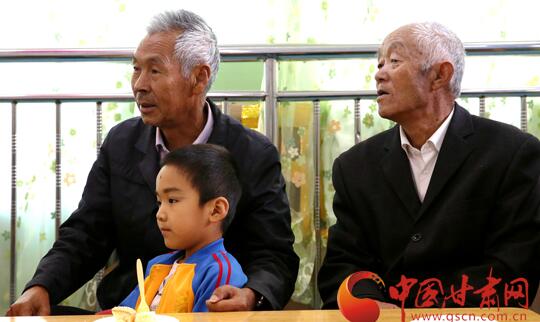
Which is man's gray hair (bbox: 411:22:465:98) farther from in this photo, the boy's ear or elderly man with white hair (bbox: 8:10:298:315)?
the boy's ear

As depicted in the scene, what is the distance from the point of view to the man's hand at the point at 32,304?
1.92m

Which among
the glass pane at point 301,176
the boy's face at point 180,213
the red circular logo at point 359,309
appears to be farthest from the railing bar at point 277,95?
the red circular logo at point 359,309

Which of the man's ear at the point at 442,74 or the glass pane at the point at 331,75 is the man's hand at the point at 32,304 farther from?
the glass pane at the point at 331,75

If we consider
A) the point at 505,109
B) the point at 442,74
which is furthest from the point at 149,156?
the point at 505,109

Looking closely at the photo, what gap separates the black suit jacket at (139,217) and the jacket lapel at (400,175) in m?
0.30

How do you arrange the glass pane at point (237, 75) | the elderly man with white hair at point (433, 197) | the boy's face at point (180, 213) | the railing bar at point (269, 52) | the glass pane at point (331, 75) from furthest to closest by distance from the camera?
1. the glass pane at point (237, 75)
2. the glass pane at point (331, 75)
3. the railing bar at point (269, 52)
4. the elderly man with white hair at point (433, 197)
5. the boy's face at point (180, 213)

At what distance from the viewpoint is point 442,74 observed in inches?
91.5

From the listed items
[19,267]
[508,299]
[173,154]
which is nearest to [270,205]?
[173,154]

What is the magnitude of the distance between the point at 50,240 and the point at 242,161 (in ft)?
4.84

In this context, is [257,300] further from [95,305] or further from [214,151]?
[95,305]

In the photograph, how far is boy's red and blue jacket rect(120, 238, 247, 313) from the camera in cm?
174

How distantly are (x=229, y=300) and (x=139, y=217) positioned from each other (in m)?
0.61

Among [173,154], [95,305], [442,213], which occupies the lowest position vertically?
[95,305]

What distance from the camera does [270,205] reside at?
2219mm
